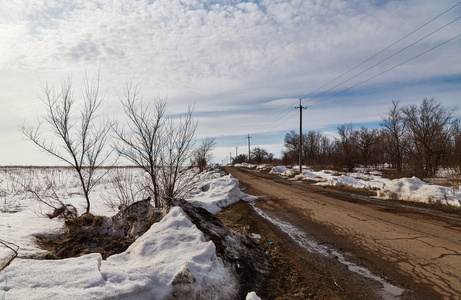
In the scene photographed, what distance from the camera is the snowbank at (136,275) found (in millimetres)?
2246

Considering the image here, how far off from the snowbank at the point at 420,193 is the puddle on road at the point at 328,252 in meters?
6.07

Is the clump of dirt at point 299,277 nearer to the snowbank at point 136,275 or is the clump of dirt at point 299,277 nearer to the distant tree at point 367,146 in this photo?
the snowbank at point 136,275

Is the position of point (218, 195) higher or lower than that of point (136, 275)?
lower

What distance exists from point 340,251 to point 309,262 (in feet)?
3.08

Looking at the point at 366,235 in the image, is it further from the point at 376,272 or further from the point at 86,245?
the point at 86,245

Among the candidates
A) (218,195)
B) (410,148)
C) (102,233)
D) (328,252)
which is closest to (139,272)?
(102,233)

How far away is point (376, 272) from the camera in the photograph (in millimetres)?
3922

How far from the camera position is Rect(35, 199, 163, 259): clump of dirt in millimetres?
3955

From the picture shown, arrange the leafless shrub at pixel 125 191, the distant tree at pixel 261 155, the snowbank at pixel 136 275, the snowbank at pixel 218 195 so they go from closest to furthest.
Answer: the snowbank at pixel 136 275
the leafless shrub at pixel 125 191
the snowbank at pixel 218 195
the distant tree at pixel 261 155

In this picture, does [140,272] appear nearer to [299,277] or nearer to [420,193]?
[299,277]

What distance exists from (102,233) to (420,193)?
11.2 m

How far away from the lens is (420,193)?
9.52 meters

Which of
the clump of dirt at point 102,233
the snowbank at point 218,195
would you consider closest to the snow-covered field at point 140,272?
the clump of dirt at point 102,233

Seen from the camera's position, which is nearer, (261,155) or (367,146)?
(367,146)
